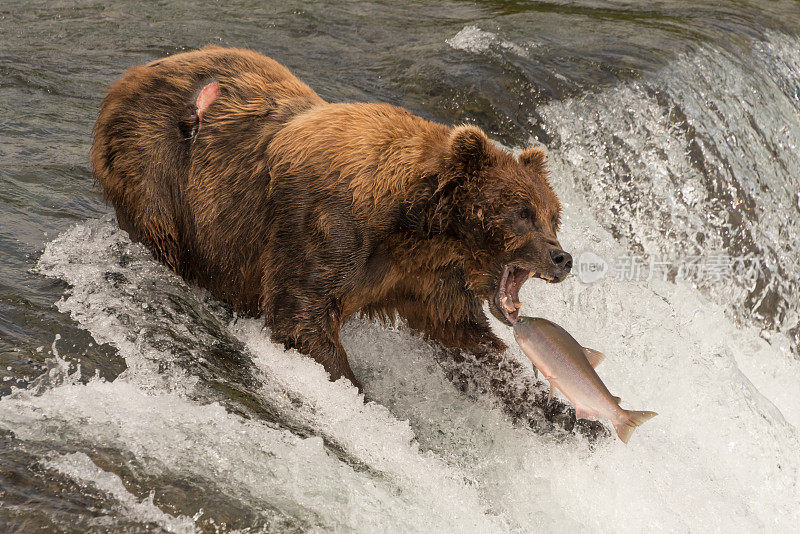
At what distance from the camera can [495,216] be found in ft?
12.7

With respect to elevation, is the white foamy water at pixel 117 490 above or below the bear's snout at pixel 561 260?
below

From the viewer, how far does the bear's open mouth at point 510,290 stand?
13.0ft

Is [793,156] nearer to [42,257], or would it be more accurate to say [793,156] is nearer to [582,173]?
[582,173]

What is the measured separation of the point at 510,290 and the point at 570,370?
51cm

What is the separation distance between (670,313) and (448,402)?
2218 mm

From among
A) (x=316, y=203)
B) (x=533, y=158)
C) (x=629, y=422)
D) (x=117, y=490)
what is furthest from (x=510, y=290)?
(x=117, y=490)

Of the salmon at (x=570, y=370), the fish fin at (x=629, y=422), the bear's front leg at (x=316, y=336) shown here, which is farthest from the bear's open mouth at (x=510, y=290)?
the bear's front leg at (x=316, y=336)

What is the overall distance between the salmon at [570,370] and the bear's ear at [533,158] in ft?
2.55

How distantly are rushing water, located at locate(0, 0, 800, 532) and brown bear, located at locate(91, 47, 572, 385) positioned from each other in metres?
0.24

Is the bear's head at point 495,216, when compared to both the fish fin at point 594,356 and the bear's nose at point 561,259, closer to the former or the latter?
the bear's nose at point 561,259

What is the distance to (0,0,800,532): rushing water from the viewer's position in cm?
336

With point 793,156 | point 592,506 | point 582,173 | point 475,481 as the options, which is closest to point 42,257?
point 475,481

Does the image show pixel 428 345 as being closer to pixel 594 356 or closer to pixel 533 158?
pixel 594 356

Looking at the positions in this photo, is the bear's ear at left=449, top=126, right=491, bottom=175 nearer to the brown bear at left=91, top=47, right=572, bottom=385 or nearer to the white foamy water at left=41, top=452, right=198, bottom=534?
the brown bear at left=91, top=47, right=572, bottom=385
